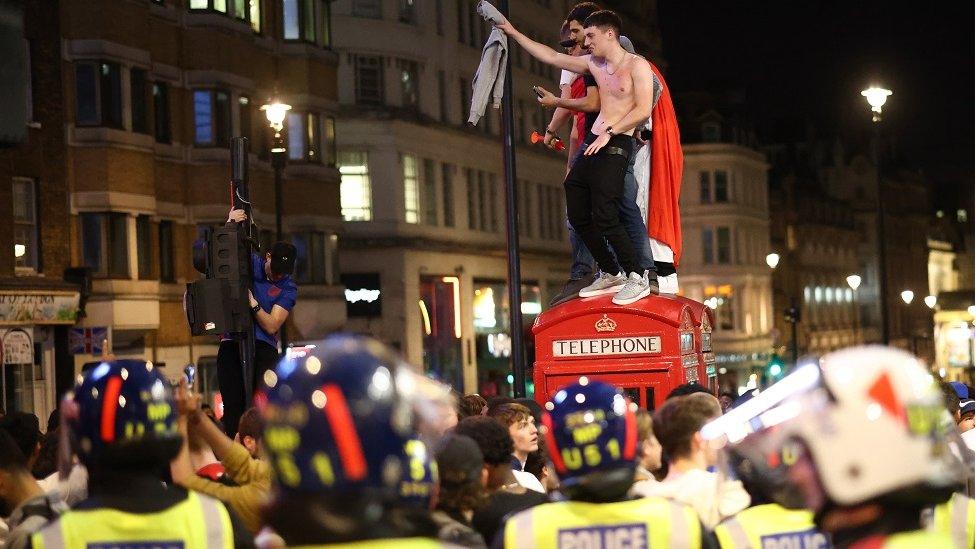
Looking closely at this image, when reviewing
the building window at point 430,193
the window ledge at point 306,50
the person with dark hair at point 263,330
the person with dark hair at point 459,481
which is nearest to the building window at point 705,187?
the building window at point 430,193

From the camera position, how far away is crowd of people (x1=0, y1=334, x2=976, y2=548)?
3584mm

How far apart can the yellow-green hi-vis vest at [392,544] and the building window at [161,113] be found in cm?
3125

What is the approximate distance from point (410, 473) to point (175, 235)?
31871 millimetres

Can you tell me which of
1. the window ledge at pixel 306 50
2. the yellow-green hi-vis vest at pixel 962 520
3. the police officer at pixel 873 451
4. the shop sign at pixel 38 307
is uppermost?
the window ledge at pixel 306 50

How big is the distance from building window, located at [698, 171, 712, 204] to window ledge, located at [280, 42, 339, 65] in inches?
1573

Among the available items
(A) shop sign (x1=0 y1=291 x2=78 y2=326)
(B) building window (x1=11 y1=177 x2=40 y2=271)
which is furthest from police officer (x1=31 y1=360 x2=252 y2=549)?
(B) building window (x1=11 y1=177 x2=40 y2=271)

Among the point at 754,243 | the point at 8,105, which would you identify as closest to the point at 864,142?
the point at 754,243

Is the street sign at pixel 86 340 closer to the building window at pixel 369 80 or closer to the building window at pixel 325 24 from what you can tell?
the building window at pixel 325 24

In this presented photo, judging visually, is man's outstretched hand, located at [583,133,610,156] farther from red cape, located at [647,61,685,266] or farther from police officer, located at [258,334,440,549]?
police officer, located at [258,334,440,549]

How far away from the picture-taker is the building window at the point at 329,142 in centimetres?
4095

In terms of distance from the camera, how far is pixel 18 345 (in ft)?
98.2

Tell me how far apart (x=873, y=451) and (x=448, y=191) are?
158 ft

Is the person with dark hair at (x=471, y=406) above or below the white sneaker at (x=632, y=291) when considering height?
below

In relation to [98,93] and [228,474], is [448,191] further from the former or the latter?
[228,474]
